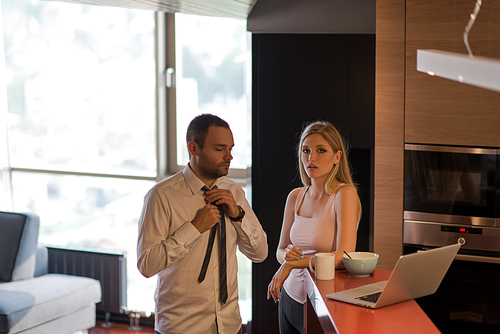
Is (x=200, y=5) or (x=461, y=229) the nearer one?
(x=461, y=229)

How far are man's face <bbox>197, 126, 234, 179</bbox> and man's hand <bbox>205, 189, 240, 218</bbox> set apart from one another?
0.25 ft

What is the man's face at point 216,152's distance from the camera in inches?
75.0

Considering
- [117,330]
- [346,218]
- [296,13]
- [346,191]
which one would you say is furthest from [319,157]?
[117,330]

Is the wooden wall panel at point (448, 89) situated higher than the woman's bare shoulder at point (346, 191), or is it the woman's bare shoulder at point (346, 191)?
the wooden wall panel at point (448, 89)

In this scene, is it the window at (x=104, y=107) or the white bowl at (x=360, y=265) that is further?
the window at (x=104, y=107)

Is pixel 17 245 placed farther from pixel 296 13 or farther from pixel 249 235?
pixel 296 13

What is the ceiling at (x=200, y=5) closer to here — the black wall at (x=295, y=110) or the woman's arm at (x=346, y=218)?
the black wall at (x=295, y=110)

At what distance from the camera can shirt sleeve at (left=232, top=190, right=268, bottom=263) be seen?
1.98 m

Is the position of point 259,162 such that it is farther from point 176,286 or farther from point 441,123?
point 176,286

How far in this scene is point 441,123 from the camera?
7.95 feet

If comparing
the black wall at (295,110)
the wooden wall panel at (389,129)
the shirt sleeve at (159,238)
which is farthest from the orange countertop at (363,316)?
the black wall at (295,110)

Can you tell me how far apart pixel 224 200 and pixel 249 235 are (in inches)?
7.9

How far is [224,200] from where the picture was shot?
1.90 m

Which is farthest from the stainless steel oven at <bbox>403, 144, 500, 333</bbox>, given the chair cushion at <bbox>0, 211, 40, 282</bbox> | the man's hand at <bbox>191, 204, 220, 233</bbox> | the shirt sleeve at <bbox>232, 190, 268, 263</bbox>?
the chair cushion at <bbox>0, 211, 40, 282</bbox>
